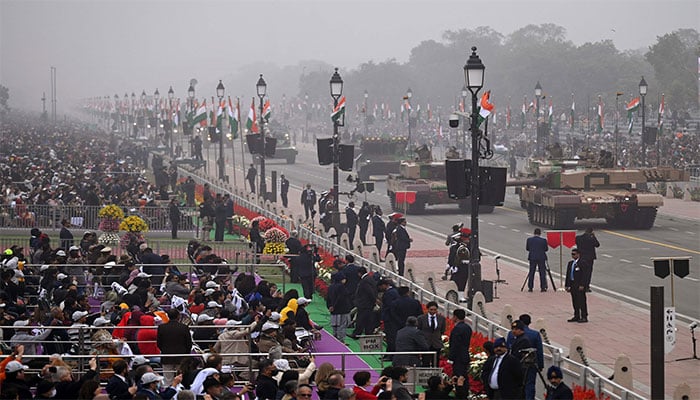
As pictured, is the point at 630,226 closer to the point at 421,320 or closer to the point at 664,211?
the point at 664,211

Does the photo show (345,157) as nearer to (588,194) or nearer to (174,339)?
(588,194)

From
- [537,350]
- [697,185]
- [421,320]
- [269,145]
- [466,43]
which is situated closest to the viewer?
[537,350]

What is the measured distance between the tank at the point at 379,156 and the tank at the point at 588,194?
2365 cm

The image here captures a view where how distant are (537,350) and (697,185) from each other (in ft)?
161

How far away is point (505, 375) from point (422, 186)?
37603mm

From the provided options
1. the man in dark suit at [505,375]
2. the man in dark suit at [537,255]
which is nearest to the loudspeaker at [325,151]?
the man in dark suit at [537,255]

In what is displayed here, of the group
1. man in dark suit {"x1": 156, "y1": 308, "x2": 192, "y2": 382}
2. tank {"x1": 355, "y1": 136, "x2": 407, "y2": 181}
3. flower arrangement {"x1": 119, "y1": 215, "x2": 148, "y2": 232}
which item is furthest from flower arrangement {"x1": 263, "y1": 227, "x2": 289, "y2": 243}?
tank {"x1": 355, "y1": 136, "x2": 407, "y2": 181}

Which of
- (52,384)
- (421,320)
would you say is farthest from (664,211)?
(52,384)

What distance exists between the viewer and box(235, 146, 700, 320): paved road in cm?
3188

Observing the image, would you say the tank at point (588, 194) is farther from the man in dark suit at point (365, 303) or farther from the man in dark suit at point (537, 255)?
the man in dark suit at point (365, 303)

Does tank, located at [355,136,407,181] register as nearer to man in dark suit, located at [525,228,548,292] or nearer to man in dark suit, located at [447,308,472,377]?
man in dark suit, located at [525,228,548,292]

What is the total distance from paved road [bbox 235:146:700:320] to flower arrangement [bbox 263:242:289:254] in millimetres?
7151

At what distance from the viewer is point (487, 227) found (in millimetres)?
48750

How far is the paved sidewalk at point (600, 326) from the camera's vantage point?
22.0 metres
